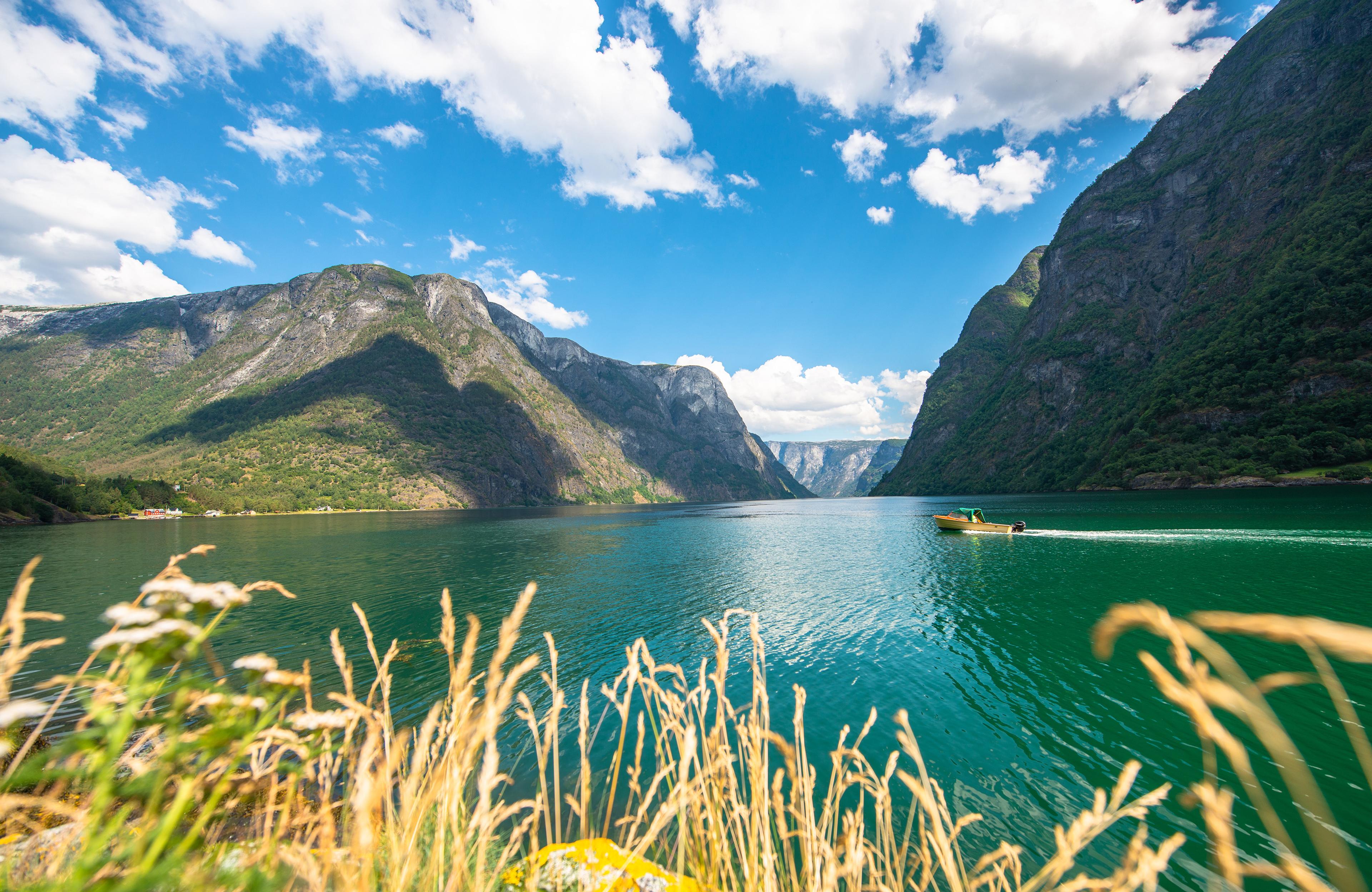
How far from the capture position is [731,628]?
679 inches

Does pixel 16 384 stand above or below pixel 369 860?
above

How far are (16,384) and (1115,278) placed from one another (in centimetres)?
31394

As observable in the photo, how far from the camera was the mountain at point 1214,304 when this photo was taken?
65.6 meters

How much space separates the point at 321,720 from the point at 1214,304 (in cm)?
13251

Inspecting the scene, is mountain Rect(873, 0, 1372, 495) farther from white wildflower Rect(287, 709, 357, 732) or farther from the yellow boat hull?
white wildflower Rect(287, 709, 357, 732)

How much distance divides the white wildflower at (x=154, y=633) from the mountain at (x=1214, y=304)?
88.9 m

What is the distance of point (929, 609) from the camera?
2005 centimetres

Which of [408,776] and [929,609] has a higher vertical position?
[408,776]

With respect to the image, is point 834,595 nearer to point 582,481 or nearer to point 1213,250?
point 1213,250

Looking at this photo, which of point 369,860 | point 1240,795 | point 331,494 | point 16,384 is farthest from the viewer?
point 16,384

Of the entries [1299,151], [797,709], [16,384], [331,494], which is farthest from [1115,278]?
[16,384]

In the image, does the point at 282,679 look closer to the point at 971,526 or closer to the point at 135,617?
the point at 135,617

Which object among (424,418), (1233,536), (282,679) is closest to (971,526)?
(1233,536)

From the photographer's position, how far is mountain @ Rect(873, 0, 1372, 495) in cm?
6562
